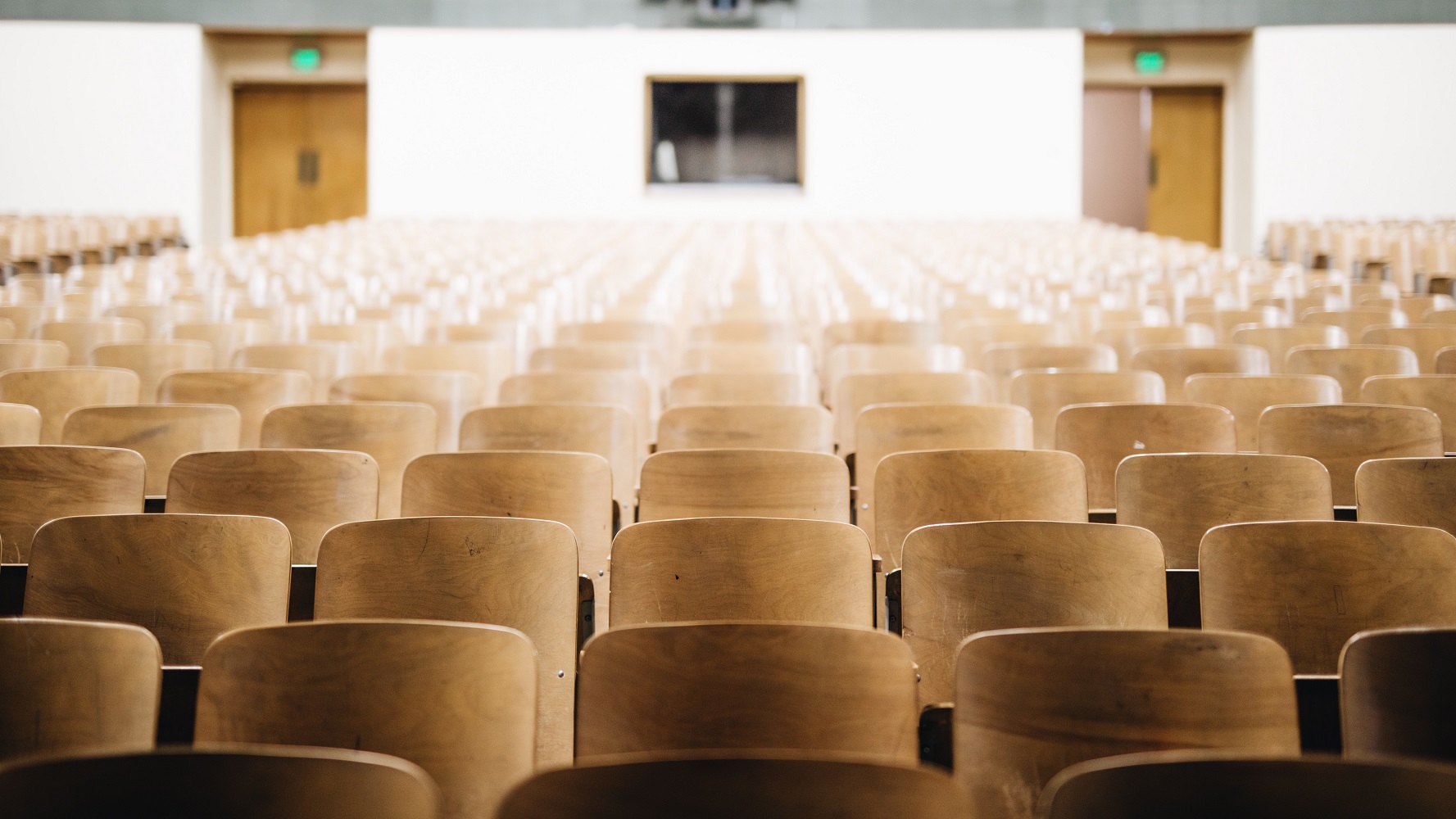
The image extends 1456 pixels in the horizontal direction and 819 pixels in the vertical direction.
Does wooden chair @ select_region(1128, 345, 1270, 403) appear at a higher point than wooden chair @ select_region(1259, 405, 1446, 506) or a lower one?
higher

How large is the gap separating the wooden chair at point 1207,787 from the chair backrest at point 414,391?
2733 mm

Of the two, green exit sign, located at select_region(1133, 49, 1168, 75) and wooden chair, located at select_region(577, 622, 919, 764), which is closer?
wooden chair, located at select_region(577, 622, 919, 764)

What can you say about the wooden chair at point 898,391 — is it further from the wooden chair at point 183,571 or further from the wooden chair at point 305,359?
the wooden chair at point 183,571

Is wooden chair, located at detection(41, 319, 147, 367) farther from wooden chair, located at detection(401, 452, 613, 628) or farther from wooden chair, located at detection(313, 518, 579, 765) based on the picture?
wooden chair, located at detection(313, 518, 579, 765)

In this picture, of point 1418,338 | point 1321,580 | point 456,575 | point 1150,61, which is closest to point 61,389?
point 456,575

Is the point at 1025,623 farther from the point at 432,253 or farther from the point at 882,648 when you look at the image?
the point at 432,253

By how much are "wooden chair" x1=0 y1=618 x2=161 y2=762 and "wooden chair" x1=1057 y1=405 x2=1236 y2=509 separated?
226 cm

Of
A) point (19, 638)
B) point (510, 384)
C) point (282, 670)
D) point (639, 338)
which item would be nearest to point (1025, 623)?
point (282, 670)

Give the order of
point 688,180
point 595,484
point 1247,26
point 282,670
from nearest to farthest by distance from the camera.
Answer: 1. point 282,670
2. point 595,484
3. point 1247,26
4. point 688,180

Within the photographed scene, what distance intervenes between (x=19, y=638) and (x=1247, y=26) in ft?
56.7

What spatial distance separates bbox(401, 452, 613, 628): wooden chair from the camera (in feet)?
8.50

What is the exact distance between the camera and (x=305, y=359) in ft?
13.9

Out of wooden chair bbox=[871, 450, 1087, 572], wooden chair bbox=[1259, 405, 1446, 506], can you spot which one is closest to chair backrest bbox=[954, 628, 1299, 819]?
wooden chair bbox=[871, 450, 1087, 572]

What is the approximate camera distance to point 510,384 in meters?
3.66
